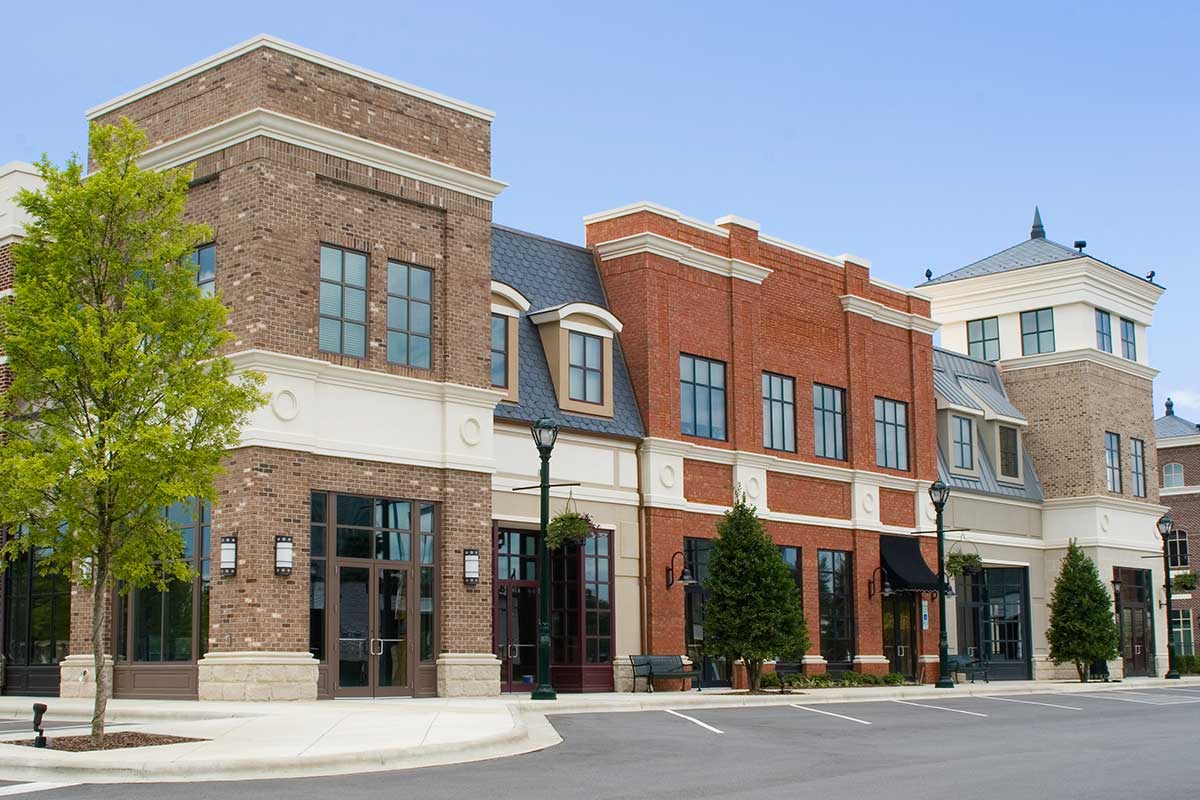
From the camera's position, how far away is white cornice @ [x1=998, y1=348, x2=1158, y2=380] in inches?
1821

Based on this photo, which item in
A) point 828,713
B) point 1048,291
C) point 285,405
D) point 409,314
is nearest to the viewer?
point 285,405

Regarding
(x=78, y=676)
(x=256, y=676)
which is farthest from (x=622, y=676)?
(x=78, y=676)

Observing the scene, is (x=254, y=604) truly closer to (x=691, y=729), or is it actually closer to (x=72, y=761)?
(x=691, y=729)

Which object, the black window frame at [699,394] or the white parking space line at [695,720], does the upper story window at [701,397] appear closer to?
the black window frame at [699,394]

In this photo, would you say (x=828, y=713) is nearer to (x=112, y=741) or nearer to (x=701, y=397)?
(x=701, y=397)

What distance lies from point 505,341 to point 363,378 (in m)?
5.00

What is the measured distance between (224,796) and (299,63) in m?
15.1

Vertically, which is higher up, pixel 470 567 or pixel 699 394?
pixel 699 394

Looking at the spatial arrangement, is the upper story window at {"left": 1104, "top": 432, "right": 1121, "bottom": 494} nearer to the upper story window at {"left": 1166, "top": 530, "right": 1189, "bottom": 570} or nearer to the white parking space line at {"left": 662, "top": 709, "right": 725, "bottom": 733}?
the upper story window at {"left": 1166, "top": 530, "right": 1189, "bottom": 570}

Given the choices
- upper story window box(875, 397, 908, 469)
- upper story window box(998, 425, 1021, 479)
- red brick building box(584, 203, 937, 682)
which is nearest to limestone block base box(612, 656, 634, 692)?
red brick building box(584, 203, 937, 682)

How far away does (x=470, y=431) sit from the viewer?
87.8 ft

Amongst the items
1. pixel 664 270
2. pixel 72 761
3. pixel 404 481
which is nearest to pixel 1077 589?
pixel 664 270

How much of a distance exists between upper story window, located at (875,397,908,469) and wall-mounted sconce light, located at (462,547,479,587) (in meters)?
15.8

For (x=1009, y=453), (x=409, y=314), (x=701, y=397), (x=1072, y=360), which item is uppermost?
(x=1072, y=360)
